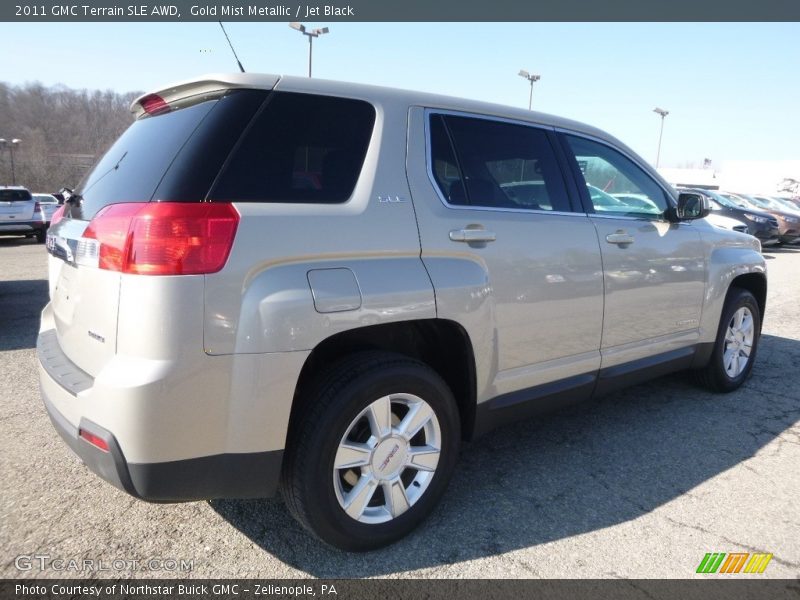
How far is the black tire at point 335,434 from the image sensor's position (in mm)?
2158

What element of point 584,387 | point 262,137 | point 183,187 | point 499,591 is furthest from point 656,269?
point 183,187

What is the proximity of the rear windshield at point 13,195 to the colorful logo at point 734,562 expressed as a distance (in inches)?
742

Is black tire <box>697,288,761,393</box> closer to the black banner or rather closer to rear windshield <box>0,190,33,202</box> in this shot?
the black banner

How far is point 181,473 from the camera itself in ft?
6.55

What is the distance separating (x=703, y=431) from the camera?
3781 millimetres

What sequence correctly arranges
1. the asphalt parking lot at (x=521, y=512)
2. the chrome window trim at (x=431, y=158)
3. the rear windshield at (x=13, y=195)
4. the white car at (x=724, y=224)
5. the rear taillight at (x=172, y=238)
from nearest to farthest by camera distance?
the rear taillight at (x=172, y=238), the asphalt parking lot at (x=521, y=512), the chrome window trim at (x=431, y=158), the white car at (x=724, y=224), the rear windshield at (x=13, y=195)

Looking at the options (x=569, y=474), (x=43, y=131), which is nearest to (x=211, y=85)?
(x=569, y=474)

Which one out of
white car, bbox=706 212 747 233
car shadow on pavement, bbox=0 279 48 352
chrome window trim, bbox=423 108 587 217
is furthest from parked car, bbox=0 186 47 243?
white car, bbox=706 212 747 233

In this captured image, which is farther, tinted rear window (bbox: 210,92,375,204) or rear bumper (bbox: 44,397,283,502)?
tinted rear window (bbox: 210,92,375,204)

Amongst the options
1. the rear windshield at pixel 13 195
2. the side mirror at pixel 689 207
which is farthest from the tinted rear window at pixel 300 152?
the rear windshield at pixel 13 195

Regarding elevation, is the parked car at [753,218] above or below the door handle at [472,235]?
below

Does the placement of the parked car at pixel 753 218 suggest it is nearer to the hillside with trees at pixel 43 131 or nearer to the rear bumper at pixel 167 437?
the rear bumper at pixel 167 437

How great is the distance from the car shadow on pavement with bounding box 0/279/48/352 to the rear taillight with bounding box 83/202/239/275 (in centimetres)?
415

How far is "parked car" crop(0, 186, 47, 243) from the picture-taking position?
1612 centimetres
